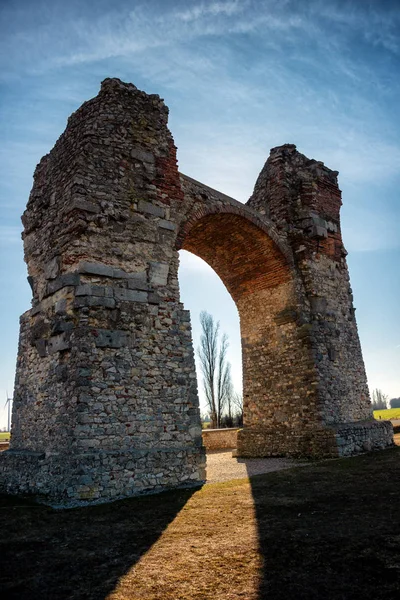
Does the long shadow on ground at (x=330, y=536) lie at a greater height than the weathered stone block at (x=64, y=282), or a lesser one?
lesser

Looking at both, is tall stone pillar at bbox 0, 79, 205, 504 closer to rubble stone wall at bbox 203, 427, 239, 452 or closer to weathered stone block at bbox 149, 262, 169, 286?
weathered stone block at bbox 149, 262, 169, 286

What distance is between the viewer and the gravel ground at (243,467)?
8.77 metres

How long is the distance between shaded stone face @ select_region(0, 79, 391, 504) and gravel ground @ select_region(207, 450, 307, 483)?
61cm

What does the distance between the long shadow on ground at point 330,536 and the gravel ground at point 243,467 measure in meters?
1.42

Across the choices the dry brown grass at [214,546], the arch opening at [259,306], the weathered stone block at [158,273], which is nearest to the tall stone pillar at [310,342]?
the arch opening at [259,306]

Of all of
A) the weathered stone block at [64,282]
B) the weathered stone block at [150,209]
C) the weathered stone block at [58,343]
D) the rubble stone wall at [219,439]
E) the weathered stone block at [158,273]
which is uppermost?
the weathered stone block at [150,209]

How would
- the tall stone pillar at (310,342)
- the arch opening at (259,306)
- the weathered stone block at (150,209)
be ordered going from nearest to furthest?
the weathered stone block at (150,209)
the tall stone pillar at (310,342)
the arch opening at (259,306)

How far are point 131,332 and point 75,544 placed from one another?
3850mm

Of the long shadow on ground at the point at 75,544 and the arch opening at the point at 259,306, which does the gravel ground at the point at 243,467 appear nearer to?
the arch opening at the point at 259,306

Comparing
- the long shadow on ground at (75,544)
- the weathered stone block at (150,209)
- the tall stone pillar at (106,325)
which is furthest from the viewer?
the weathered stone block at (150,209)

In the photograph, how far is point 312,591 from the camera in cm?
293

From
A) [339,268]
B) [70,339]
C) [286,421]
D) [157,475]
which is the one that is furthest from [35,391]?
[339,268]

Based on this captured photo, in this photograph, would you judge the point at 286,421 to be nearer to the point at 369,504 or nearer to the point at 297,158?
the point at 369,504

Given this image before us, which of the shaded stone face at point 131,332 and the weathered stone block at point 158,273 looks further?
the weathered stone block at point 158,273
